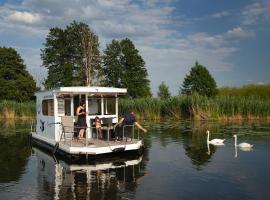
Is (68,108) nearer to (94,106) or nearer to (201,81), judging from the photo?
(94,106)

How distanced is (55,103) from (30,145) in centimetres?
568

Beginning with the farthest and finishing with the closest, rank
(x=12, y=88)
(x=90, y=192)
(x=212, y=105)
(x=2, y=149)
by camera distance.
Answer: (x=12, y=88)
(x=212, y=105)
(x=2, y=149)
(x=90, y=192)

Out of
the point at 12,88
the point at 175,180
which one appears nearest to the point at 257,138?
the point at 175,180

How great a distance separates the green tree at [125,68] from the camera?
57.9 m

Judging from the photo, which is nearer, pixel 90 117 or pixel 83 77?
pixel 90 117

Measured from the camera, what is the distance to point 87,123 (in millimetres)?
18688

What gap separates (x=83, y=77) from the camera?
57781 mm

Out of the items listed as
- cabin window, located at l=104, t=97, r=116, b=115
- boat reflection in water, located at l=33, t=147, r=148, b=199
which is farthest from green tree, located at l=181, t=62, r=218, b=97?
boat reflection in water, located at l=33, t=147, r=148, b=199

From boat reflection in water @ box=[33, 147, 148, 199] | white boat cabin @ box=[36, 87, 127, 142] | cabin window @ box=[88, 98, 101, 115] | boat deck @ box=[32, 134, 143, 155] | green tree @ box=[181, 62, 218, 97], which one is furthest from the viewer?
green tree @ box=[181, 62, 218, 97]

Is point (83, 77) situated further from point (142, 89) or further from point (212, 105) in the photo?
point (212, 105)

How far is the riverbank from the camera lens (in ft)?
116

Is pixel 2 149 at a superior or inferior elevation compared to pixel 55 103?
inferior

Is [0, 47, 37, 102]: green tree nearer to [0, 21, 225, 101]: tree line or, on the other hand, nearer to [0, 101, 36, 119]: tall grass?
[0, 21, 225, 101]: tree line

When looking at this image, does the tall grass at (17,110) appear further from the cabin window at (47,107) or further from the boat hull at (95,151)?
the boat hull at (95,151)
